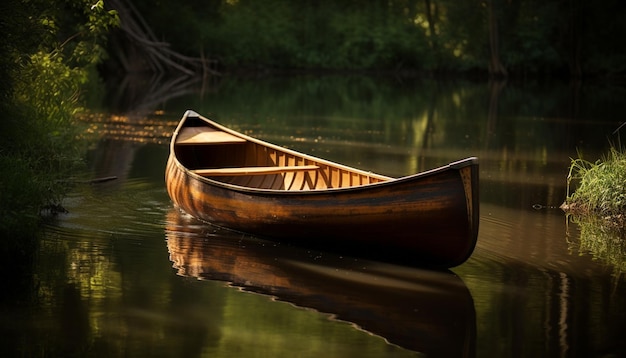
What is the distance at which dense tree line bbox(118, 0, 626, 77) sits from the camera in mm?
47219

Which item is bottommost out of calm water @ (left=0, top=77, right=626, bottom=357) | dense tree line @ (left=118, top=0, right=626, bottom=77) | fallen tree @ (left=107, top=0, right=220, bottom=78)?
calm water @ (left=0, top=77, right=626, bottom=357)

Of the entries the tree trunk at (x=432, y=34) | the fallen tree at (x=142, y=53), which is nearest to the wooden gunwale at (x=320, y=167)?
the fallen tree at (x=142, y=53)

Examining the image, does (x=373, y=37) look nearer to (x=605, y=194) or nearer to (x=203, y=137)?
(x=203, y=137)

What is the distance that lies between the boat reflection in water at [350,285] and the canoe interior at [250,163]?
1.24 meters

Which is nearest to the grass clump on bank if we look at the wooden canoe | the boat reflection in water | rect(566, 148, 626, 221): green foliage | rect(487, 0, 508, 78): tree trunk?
rect(566, 148, 626, 221): green foliage

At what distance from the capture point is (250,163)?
44.8 ft

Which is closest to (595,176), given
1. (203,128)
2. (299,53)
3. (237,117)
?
(203,128)

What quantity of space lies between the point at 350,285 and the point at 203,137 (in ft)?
16.6

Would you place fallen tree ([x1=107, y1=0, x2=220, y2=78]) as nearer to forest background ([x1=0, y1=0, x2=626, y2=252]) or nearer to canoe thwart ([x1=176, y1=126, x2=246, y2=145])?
forest background ([x1=0, y1=0, x2=626, y2=252])

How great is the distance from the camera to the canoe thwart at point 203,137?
528 inches

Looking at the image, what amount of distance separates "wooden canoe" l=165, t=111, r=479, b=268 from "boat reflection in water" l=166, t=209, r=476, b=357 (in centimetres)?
17

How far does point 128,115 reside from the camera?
2544 cm

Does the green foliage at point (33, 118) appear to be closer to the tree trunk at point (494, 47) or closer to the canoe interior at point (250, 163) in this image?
the canoe interior at point (250, 163)

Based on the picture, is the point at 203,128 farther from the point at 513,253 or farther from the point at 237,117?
the point at 237,117
